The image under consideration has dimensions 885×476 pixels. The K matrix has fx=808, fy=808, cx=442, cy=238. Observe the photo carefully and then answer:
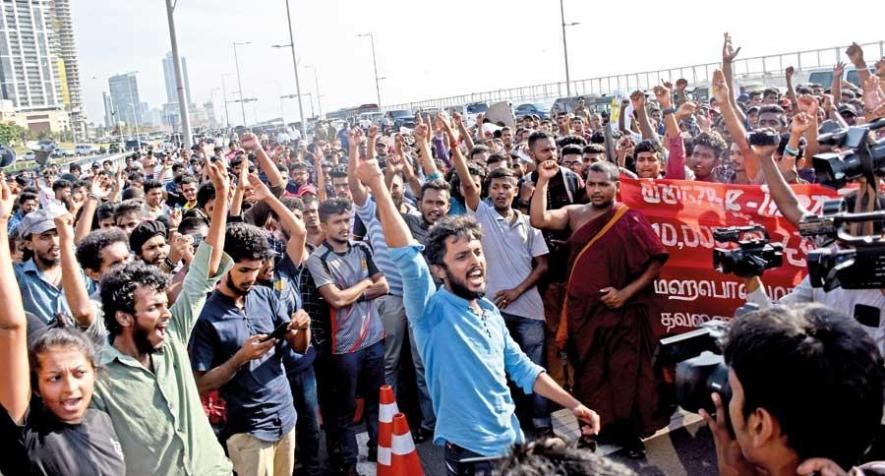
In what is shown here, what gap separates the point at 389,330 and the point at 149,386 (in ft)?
8.54

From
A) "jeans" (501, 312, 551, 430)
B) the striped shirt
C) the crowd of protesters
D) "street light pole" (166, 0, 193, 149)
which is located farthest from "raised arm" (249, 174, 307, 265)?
"street light pole" (166, 0, 193, 149)

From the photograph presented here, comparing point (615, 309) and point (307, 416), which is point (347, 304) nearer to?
point (307, 416)

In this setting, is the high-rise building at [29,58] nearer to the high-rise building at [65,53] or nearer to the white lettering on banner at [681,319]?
the high-rise building at [65,53]

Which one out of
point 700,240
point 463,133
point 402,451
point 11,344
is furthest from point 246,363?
point 463,133

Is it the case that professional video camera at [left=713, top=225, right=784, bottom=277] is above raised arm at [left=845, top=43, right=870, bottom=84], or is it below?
below

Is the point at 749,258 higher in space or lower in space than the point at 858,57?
lower

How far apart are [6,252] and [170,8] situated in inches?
676

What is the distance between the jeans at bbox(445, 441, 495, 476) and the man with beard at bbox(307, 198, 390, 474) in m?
1.68

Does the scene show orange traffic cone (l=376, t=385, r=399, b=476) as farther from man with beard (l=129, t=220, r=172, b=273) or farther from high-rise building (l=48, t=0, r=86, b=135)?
high-rise building (l=48, t=0, r=86, b=135)

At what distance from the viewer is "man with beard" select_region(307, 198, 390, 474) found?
4.73m

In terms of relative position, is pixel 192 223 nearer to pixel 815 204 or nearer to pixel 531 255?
pixel 531 255

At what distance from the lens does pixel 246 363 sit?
3656 millimetres

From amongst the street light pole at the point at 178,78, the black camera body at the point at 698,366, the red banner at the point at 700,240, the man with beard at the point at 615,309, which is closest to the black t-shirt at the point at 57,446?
the black camera body at the point at 698,366

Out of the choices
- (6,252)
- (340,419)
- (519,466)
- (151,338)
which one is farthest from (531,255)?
(519,466)
